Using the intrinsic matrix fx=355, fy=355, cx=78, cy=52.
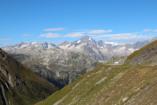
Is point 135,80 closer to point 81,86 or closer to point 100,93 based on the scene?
point 100,93

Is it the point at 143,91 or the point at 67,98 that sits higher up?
the point at 143,91

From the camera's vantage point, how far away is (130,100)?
185 feet

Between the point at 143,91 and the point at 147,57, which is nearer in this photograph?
the point at 143,91

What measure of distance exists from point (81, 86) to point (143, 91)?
3733cm

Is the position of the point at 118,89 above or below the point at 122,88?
below

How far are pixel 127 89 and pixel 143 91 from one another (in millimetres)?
7244

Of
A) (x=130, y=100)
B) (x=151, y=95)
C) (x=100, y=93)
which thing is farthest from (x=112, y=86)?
(x=151, y=95)

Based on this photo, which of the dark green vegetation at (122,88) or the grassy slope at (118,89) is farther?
the grassy slope at (118,89)

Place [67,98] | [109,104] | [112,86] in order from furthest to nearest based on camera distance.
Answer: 1. [67,98]
2. [112,86]
3. [109,104]

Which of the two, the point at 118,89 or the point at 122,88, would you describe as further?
the point at 118,89

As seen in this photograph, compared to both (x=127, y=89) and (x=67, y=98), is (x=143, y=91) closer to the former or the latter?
(x=127, y=89)

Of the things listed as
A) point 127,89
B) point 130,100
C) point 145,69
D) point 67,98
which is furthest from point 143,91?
point 67,98

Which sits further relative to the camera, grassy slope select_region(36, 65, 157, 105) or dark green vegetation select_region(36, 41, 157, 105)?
grassy slope select_region(36, 65, 157, 105)

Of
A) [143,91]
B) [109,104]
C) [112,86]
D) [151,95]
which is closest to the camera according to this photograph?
[151,95]
